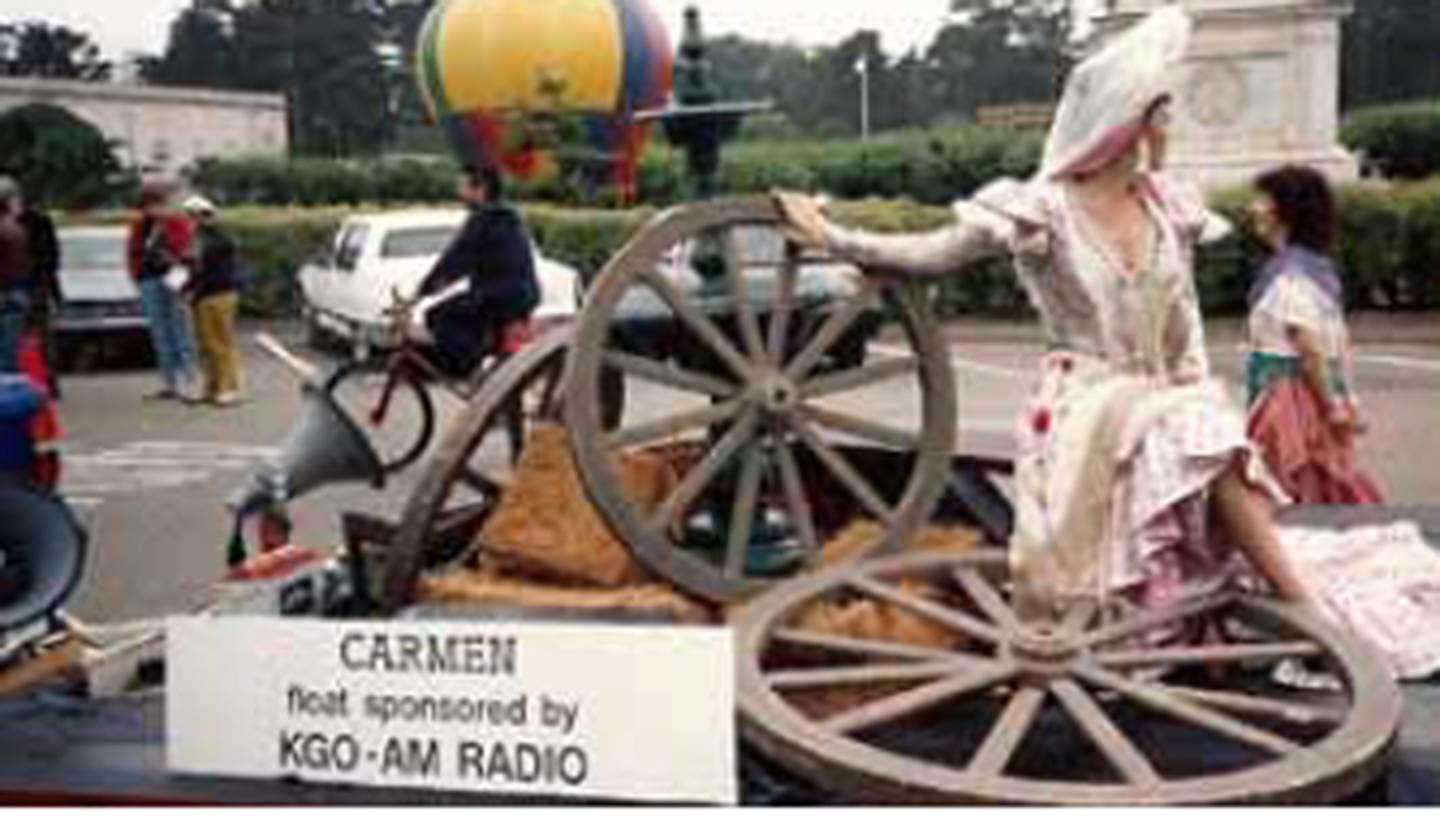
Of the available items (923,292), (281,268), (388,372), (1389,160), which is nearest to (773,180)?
(281,268)

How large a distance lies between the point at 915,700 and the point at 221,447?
25.9 feet

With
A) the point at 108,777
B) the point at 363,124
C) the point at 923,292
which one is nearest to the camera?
the point at 108,777

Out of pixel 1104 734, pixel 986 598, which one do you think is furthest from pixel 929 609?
pixel 1104 734

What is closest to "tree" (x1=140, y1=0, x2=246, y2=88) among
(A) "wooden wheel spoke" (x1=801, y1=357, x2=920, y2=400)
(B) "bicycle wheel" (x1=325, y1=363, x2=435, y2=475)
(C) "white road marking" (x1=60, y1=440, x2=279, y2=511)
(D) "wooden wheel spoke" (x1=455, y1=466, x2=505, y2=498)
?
(C) "white road marking" (x1=60, y1=440, x2=279, y2=511)

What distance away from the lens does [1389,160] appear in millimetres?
19281

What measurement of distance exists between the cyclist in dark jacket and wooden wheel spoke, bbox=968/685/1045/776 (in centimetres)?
484

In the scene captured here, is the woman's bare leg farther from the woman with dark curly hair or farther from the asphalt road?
the asphalt road

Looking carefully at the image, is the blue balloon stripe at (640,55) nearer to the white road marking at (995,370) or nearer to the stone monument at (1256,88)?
the white road marking at (995,370)

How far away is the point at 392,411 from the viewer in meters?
8.96

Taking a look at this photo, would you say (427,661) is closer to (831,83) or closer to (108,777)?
(108,777)

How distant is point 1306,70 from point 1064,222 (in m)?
13.1

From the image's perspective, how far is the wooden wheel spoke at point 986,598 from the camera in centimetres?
251

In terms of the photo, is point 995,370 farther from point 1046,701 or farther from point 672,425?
point 1046,701

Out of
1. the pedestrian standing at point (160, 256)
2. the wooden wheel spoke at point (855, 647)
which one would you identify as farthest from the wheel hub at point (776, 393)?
the pedestrian standing at point (160, 256)
